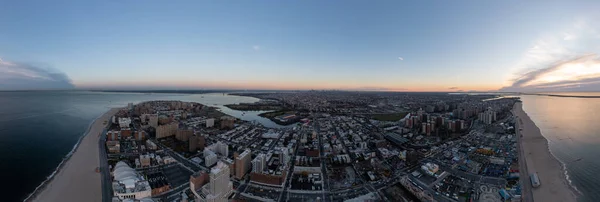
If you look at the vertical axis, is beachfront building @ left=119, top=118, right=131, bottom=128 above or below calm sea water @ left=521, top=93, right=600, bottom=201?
above

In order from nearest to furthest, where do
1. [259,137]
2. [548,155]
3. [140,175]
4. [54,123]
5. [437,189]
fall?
[437,189] → [140,175] → [548,155] → [259,137] → [54,123]

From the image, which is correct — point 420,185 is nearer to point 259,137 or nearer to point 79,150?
point 259,137

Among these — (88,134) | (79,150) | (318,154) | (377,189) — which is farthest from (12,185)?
(377,189)

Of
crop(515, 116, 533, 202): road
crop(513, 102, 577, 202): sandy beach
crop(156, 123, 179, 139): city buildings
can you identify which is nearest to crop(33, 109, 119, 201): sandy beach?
crop(156, 123, 179, 139): city buildings

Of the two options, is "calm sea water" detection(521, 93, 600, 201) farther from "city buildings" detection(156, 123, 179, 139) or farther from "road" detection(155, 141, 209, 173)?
"city buildings" detection(156, 123, 179, 139)

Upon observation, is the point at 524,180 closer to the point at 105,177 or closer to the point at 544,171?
the point at 544,171

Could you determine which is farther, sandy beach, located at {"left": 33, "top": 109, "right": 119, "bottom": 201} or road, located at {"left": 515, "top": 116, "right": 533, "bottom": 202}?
road, located at {"left": 515, "top": 116, "right": 533, "bottom": 202}

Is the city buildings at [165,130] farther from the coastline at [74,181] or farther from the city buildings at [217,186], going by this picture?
the city buildings at [217,186]
